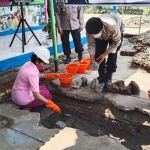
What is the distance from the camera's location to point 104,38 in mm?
3334

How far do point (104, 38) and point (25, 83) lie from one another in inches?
57.7

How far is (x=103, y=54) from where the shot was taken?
133 inches

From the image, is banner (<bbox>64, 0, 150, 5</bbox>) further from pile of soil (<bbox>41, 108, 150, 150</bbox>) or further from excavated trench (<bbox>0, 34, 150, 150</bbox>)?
pile of soil (<bbox>41, 108, 150, 150</bbox>)

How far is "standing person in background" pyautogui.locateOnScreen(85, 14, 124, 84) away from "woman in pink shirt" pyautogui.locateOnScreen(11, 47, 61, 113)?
0.81m

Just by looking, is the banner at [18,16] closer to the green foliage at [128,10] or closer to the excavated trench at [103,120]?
the excavated trench at [103,120]

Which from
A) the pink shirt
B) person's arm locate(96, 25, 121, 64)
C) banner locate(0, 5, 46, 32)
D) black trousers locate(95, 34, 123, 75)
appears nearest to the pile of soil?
the pink shirt

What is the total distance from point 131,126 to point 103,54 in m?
1.21

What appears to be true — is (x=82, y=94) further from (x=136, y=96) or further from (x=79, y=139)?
(x=79, y=139)

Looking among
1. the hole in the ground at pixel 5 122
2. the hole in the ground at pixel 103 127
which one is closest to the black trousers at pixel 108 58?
the hole in the ground at pixel 103 127

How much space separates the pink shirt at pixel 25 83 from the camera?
3195 millimetres

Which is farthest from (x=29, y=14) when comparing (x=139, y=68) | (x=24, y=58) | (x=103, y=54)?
(x=103, y=54)

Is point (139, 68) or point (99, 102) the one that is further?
point (139, 68)

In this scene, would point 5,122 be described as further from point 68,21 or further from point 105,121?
point 68,21

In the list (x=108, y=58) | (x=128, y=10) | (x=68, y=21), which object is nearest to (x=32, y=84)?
(x=108, y=58)
